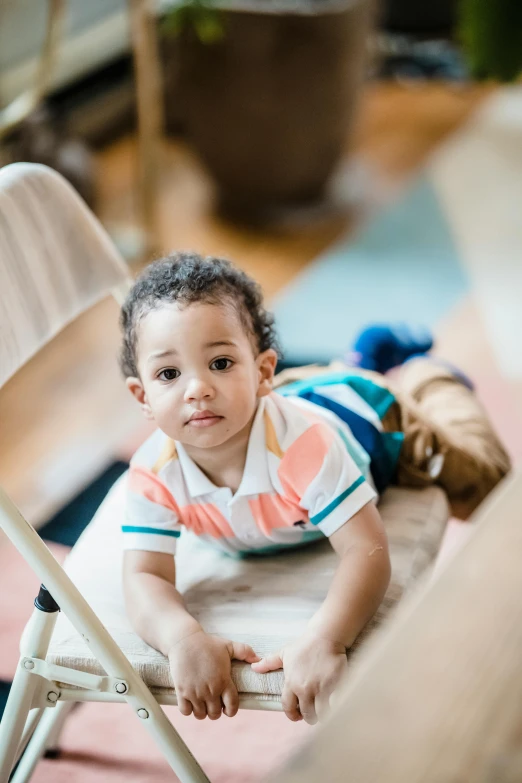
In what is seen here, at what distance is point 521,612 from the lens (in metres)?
0.56

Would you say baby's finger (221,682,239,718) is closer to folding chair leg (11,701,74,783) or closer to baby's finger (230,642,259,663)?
baby's finger (230,642,259,663)

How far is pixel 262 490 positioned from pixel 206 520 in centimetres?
8

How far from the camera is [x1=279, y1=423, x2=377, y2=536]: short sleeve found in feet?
3.14

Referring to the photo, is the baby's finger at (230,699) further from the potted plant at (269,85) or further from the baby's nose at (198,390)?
the potted plant at (269,85)

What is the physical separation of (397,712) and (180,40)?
2.31 m

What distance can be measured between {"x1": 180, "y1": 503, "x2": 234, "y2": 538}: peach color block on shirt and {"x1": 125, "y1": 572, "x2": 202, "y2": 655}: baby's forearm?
0.24 feet

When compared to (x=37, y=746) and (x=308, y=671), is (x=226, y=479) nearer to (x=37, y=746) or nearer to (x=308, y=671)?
(x=308, y=671)

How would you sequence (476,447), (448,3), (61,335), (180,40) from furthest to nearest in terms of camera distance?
(448,3), (180,40), (61,335), (476,447)

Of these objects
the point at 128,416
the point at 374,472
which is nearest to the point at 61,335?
the point at 128,416

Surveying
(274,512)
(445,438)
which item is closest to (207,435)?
(274,512)

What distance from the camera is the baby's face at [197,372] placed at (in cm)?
92

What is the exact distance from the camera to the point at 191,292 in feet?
3.07

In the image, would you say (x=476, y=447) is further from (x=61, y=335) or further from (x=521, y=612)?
(x=61, y=335)

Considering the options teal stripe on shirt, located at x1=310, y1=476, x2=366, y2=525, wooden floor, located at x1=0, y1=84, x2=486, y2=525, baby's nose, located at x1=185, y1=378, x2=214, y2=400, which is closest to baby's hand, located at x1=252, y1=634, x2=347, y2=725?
teal stripe on shirt, located at x1=310, y1=476, x2=366, y2=525
